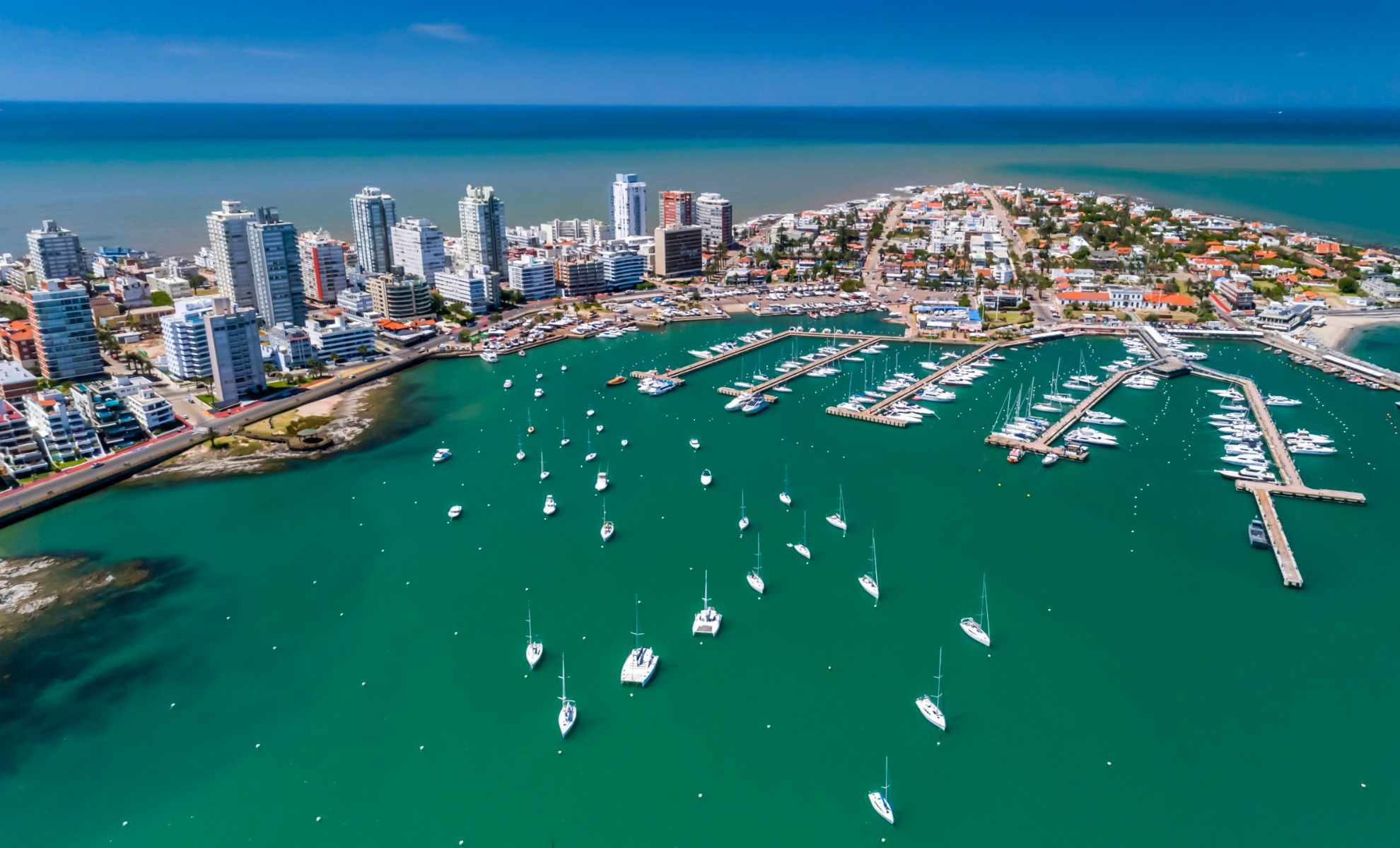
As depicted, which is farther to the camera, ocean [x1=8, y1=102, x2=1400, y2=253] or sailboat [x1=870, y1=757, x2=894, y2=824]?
ocean [x1=8, y1=102, x2=1400, y2=253]

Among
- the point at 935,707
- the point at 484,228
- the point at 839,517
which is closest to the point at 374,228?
the point at 484,228

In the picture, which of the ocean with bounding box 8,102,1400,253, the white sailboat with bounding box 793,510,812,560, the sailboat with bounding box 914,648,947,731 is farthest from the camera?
the ocean with bounding box 8,102,1400,253

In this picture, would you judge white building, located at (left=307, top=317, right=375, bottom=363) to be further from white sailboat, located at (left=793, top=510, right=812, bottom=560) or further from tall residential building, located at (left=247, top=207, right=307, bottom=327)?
white sailboat, located at (left=793, top=510, right=812, bottom=560)

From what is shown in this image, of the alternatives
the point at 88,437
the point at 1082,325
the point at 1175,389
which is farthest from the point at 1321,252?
the point at 88,437

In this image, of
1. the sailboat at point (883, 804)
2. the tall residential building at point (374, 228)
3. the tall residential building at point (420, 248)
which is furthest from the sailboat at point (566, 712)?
the tall residential building at point (374, 228)

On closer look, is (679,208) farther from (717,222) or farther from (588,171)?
(588,171)

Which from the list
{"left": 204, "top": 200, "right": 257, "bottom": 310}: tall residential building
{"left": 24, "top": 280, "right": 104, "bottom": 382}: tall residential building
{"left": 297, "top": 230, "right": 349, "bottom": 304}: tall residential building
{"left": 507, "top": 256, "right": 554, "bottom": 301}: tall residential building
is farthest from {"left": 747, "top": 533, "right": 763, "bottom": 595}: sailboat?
{"left": 297, "top": 230, "right": 349, "bottom": 304}: tall residential building

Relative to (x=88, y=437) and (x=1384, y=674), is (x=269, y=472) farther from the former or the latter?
(x=1384, y=674)
